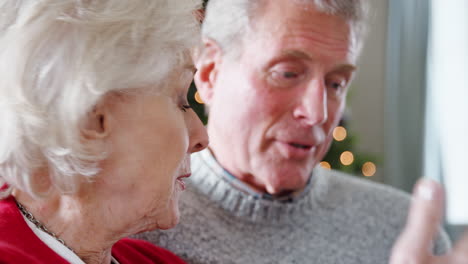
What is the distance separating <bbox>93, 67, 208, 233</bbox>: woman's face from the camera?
0.89 m

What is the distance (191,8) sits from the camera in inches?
37.7

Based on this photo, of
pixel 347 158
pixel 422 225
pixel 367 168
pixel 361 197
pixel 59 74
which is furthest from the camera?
pixel 367 168

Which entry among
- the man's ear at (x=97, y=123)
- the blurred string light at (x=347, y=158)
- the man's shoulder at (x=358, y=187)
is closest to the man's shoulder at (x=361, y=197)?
the man's shoulder at (x=358, y=187)

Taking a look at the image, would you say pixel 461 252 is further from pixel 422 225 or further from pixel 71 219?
pixel 71 219

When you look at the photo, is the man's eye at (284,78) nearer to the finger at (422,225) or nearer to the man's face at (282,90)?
the man's face at (282,90)

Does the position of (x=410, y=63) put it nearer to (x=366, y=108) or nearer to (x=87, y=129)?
(x=366, y=108)

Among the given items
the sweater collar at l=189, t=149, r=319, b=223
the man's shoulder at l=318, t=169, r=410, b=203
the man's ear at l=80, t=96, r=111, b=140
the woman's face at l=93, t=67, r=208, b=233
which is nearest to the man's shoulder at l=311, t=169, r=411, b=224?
the man's shoulder at l=318, t=169, r=410, b=203

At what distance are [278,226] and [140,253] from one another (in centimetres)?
42

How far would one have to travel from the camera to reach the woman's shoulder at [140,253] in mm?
1111

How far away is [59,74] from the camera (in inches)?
32.5

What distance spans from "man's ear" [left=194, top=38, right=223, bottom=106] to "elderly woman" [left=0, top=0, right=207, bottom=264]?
416mm

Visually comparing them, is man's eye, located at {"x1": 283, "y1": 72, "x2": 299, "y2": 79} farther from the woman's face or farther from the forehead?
the woman's face

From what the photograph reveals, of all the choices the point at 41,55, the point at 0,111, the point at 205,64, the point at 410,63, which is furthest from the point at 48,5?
the point at 410,63

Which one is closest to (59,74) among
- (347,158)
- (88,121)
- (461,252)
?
(88,121)
